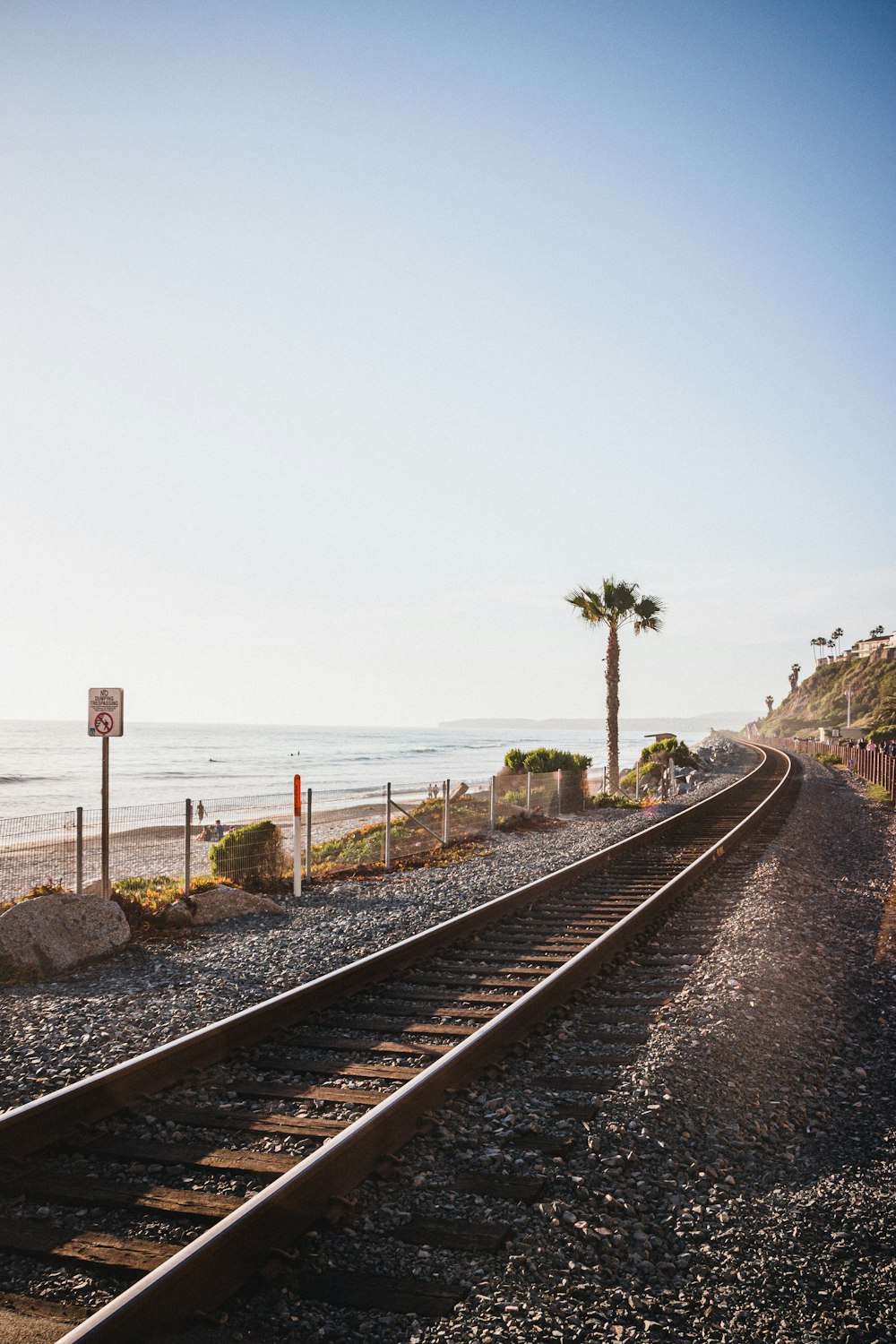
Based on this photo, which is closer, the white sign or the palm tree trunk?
the white sign

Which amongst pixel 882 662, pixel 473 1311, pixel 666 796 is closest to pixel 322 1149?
pixel 473 1311

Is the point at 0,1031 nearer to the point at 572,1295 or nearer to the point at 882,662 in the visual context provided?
the point at 572,1295

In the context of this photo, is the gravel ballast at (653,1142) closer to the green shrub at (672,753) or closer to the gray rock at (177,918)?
the gray rock at (177,918)

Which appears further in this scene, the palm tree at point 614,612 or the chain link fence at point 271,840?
the palm tree at point 614,612

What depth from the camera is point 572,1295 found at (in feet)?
11.1

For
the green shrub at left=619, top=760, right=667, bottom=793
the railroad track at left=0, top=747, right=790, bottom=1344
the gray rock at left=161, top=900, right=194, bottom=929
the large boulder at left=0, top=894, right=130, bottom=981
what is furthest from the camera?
the green shrub at left=619, top=760, right=667, bottom=793

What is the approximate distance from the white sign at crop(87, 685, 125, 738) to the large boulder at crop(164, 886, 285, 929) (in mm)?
2172

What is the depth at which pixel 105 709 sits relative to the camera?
10.7 metres

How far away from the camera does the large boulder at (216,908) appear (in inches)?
416

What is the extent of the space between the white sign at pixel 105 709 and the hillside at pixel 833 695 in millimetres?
120626

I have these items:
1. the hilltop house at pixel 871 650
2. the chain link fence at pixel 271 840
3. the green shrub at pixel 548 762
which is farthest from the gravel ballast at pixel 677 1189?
the hilltop house at pixel 871 650

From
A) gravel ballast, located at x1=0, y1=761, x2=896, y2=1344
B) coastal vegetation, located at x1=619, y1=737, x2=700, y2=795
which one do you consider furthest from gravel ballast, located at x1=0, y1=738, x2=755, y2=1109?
coastal vegetation, located at x1=619, y1=737, x2=700, y2=795

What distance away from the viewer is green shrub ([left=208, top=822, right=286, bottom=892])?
13633 millimetres

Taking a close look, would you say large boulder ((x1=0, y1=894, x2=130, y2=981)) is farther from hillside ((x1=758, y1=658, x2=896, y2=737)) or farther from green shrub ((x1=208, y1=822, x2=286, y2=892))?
hillside ((x1=758, y1=658, x2=896, y2=737))
